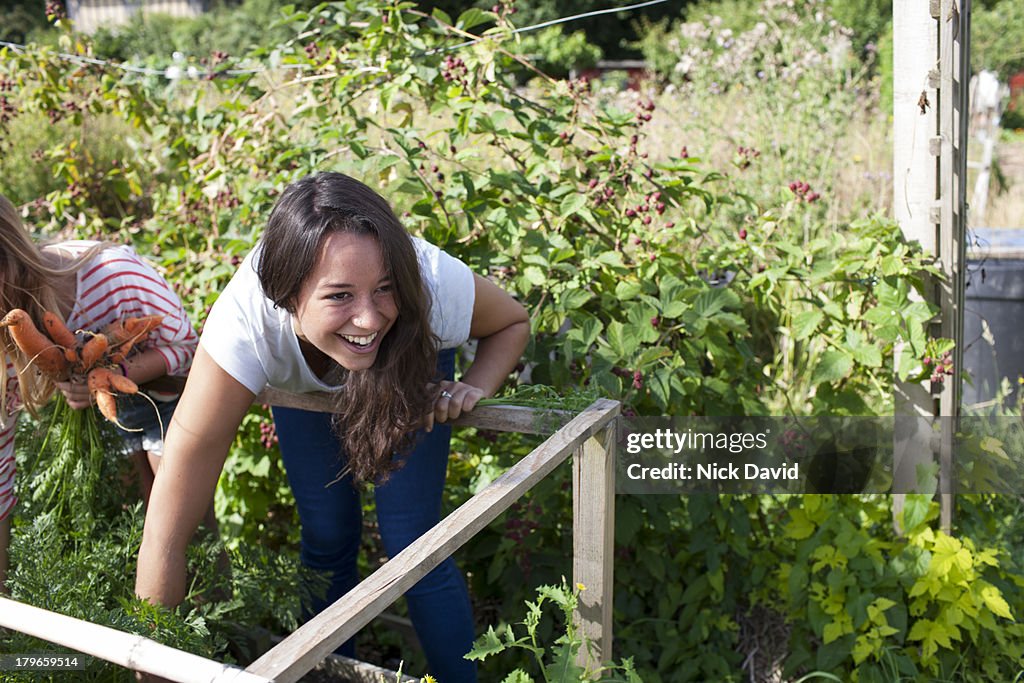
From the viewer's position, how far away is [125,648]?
35.5 inches

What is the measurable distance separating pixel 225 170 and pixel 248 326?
1.34 metres

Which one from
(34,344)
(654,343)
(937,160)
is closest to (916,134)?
(937,160)

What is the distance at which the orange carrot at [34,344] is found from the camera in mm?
1548

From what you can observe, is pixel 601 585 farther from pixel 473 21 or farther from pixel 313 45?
pixel 313 45

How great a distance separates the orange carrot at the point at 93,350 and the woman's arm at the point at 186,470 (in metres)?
0.26

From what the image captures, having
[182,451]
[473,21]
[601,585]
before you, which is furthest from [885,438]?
[182,451]

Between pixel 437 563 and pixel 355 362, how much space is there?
50 cm

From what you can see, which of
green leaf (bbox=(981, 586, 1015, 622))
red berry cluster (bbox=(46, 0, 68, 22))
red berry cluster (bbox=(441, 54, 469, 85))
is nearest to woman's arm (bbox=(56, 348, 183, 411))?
red berry cluster (bbox=(441, 54, 469, 85))

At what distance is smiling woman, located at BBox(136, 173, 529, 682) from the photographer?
140cm

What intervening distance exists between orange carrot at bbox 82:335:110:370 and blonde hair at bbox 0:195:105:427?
9 centimetres

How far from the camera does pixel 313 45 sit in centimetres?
267

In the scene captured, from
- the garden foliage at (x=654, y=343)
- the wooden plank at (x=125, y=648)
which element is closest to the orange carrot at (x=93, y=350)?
the garden foliage at (x=654, y=343)

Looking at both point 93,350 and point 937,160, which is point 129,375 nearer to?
point 93,350

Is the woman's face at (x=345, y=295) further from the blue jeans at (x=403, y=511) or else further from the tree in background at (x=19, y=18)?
the tree in background at (x=19, y=18)
